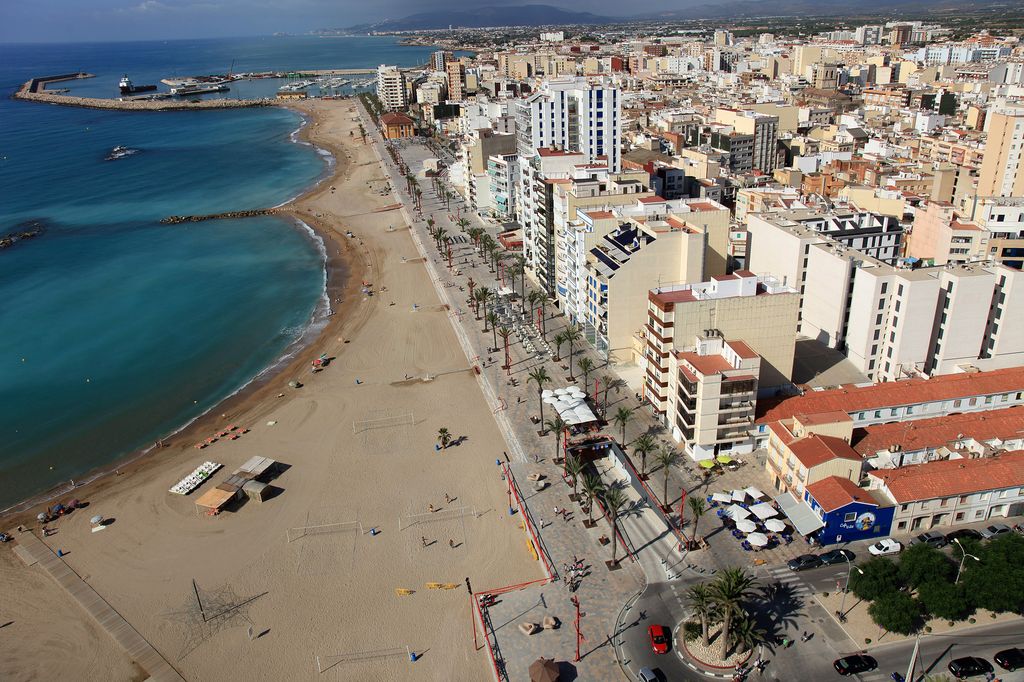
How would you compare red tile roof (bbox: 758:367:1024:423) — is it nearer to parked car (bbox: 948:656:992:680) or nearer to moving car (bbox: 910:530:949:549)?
moving car (bbox: 910:530:949:549)

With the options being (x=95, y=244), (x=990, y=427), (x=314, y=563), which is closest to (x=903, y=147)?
(x=990, y=427)

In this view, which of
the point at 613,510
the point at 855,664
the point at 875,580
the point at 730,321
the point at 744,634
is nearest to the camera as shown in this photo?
the point at 855,664

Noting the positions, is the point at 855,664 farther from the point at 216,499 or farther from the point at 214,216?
the point at 214,216

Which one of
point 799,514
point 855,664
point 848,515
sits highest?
point 848,515

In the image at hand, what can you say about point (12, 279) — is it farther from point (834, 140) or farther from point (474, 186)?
point (834, 140)

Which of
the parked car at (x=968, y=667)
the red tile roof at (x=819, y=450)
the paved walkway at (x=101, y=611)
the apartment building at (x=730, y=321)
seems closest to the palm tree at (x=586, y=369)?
the apartment building at (x=730, y=321)

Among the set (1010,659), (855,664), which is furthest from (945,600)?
(855,664)

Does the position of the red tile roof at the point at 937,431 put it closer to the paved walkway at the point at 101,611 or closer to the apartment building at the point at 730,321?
the apartment building at the point at 730,321
